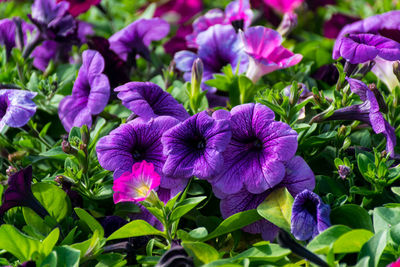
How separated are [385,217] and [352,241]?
0.12m

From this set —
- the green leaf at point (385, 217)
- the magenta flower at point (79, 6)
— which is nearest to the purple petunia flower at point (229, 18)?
the magenta flower at point (79, 6)

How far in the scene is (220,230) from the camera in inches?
42.9

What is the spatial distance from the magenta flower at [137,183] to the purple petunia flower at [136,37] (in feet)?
2.38

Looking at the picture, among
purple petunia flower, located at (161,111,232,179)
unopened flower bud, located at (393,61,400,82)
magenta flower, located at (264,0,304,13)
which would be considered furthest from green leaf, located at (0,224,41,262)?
magenta flower, located at (264,0,304,13)

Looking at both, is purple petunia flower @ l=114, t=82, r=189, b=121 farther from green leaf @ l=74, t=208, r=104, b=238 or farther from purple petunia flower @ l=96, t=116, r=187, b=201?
green leaf @ l=74, t=208, r=104, b=238

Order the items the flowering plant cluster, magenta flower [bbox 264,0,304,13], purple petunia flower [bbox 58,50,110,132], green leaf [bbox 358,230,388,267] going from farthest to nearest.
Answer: magenta flower [bbox 264,0,304,13]
purple petunia flower [bbox 58,50,110,132]
the flowering plant cluster
green leaf [bbox 358,230,388,267]

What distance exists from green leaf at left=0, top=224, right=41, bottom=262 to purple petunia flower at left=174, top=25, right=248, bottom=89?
2.54 ft

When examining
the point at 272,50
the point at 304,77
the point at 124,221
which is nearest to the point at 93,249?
the point at 124,221

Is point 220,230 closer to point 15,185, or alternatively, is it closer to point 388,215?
point 388,215

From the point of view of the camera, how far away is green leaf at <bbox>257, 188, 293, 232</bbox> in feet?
3.48

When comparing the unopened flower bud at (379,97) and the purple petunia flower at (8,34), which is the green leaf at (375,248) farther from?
the purple petunia flower at (8,34)

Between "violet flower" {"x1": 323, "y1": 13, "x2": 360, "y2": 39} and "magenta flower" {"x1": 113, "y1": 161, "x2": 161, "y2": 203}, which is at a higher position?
"magenta flower" {"x1": 113, "y1": 161, "x2": 161, "y2": 203}

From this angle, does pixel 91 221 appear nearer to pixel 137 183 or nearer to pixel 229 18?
pixel 137 183

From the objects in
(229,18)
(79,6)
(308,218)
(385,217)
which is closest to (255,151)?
(308,218)
